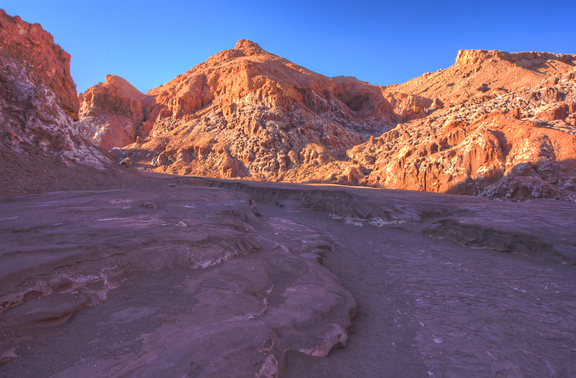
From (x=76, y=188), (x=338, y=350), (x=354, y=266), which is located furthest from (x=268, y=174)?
(x=338, y=350)

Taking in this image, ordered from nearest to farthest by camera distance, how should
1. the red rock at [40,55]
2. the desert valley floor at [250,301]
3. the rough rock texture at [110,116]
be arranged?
1. the desert valley floor at [250,301]
2. the red rock at [40,55]
3. the rough rock texture at [110,116]

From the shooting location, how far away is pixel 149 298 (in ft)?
11.5

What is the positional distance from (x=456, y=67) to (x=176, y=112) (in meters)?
43.7

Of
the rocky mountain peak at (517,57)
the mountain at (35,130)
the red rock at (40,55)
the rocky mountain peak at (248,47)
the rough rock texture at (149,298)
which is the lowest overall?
the rough rock texture at (149,298)

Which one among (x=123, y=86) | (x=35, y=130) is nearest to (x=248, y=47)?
(x=123, y=86)

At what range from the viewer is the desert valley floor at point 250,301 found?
105 inches

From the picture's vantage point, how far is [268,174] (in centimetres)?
2661

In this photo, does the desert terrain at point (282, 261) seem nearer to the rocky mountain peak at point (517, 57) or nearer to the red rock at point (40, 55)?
the red rock at point (40, 55)

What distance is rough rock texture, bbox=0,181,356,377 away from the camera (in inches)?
98.5

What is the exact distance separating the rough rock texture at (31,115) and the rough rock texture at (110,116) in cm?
2793

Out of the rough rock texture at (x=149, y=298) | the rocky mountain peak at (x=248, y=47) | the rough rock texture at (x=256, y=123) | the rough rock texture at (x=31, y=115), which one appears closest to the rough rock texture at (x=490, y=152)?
the rough rock texture at (x=256, y=123)

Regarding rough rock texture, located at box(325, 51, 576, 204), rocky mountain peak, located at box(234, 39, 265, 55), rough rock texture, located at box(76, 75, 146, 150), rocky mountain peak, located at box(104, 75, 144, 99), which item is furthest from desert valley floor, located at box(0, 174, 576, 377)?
rocky mountain peak, located at box(234, 39, 265, 55)

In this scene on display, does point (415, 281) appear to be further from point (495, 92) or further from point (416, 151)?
point (495, 92)

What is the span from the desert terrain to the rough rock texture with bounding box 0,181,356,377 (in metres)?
0.02
